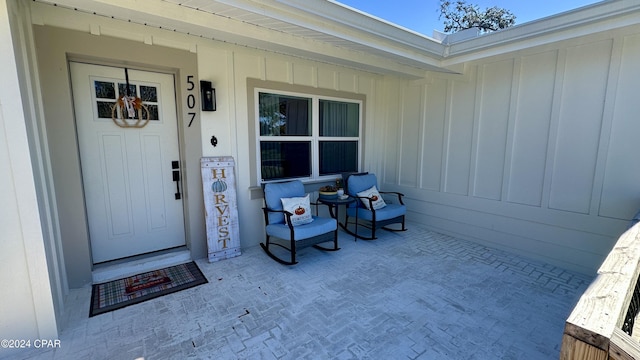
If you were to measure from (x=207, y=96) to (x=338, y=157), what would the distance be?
2.39m

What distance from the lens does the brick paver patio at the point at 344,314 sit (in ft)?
6.66

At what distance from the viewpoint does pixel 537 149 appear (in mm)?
3477

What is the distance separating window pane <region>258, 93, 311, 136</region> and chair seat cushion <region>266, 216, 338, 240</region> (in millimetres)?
1348

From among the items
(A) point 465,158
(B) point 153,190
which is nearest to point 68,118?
(B) point 153,190

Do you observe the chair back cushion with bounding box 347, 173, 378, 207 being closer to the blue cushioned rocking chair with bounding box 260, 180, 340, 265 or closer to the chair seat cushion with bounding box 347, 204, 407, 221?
the chair seat cushion with bounding box 347, 204, 407, 221

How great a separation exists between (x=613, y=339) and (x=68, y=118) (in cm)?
383

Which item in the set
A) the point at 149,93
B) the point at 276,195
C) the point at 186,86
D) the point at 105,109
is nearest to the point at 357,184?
the point at 276,195

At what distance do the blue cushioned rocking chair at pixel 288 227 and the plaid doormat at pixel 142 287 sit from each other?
94cm

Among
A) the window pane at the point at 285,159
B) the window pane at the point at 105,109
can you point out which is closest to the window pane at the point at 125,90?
the window pane at the point at 105,109

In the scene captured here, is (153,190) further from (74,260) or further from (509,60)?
(509,60)

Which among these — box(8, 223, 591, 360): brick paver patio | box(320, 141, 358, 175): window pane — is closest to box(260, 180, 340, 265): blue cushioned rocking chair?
box(8, 223, 591, 360): brick paver patio

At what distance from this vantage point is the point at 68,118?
103 inches

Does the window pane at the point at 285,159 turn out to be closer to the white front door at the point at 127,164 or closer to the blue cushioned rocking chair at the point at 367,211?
the blue cushioned rocking chair at the point at 367,211

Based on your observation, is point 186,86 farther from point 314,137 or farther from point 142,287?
point 142,287
